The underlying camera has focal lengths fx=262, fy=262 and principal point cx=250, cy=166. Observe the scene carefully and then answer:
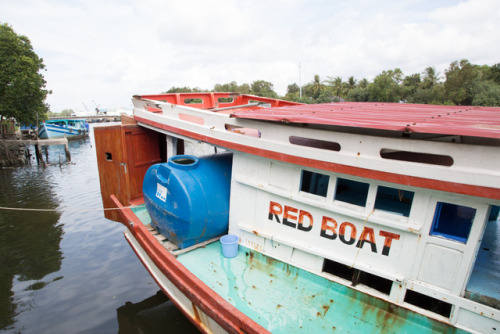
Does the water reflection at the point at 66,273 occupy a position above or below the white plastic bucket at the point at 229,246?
below

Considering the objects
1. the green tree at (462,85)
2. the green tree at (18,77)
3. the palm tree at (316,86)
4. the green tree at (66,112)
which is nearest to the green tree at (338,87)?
the palm tree at (316,86)

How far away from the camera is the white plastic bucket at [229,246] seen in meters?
4.29

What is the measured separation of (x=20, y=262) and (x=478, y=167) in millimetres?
Result: 10718

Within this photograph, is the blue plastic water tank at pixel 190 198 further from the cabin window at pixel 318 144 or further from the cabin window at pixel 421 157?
the cabin window at pixel 421 157

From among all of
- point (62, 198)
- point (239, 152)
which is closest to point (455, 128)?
point (239, 152)

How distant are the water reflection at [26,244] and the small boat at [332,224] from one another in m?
3.95

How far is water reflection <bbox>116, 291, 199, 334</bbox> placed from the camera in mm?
5316

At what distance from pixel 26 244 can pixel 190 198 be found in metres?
8.24

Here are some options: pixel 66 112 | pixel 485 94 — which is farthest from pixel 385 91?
pixel 66 112

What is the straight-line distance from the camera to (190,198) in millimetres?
4125

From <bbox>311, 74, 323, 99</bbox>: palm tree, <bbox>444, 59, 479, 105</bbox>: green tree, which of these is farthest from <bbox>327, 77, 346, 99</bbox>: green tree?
<bbox>444, 59, 479, 105</bbox>: green tree

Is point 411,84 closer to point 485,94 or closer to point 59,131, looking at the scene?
point 485,94

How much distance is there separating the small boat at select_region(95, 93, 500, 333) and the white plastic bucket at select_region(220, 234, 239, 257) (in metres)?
0.02

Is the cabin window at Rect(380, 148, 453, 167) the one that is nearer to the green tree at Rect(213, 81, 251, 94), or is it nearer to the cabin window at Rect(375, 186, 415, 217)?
the cabin window at Rect(375, 186, 415, 217)
